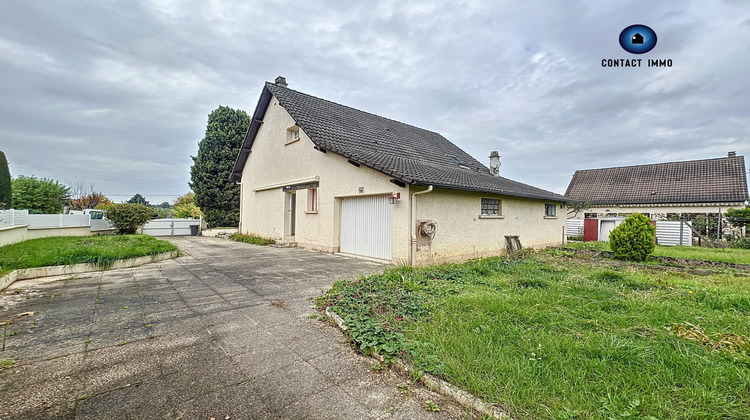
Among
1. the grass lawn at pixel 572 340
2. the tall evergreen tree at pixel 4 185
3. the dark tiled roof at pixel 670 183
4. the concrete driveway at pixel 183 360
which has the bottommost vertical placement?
the concrete driveway at pixel 183 360

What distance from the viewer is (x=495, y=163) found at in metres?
14.6

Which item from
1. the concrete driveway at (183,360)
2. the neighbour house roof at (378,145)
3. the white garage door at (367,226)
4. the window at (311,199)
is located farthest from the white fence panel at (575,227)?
the concrete driveway at (183,360)

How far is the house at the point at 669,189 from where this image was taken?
18.8m

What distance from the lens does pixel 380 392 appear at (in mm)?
2125

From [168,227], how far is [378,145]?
1493 centimetres

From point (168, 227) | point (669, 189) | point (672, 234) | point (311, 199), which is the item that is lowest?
point (168, 227)

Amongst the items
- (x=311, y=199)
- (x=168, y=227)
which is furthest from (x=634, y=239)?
(x=168, y=227)

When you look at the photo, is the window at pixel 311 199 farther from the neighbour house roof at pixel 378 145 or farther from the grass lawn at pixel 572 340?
the grass lawn at pixel 572 340

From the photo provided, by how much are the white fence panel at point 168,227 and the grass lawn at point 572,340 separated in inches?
705

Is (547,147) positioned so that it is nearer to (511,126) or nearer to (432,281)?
(511,126)

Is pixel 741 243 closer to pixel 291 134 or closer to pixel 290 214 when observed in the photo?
pixel 290 214

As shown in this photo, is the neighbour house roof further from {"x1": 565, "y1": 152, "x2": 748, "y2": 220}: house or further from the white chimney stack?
{"x1": 565, "y1": 152, "x2": 748, "y2": 220}: house

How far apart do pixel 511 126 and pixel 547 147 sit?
461 cm

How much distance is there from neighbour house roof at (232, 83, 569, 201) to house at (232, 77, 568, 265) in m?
0.06
